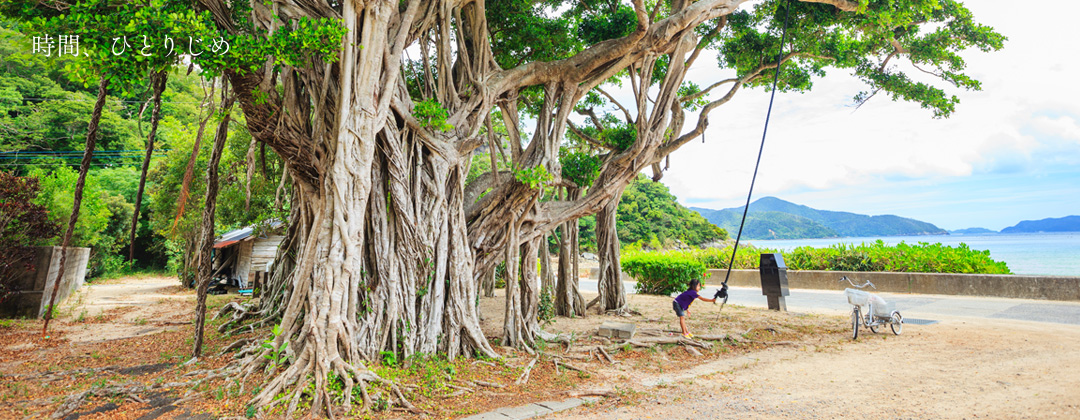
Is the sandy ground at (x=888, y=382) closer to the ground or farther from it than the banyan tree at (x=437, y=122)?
closer to the ground

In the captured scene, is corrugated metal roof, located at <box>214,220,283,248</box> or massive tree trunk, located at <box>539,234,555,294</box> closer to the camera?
massive tree trunk, located at <box>539,234,555,294</box>

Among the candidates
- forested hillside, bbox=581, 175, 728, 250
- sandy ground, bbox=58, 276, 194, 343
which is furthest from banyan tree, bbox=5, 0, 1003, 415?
forested hillside, bbox=581, 175, 728, 250

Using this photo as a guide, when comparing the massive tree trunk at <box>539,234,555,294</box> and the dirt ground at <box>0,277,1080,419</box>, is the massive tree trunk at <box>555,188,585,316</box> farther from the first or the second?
the dirt ground at <box>0,277,1080,419</box>

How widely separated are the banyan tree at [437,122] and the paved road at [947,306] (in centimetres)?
357

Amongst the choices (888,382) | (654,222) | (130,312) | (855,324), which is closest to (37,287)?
(130,312)

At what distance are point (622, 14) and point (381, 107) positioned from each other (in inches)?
185

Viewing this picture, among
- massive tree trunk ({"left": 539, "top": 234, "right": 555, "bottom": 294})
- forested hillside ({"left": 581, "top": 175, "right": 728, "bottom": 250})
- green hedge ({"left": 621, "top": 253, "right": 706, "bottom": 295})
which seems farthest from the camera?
forested hillside ({"left": 581, "top": 175, "right": 728, "bottom": 250})

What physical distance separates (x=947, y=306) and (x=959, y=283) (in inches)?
75.7

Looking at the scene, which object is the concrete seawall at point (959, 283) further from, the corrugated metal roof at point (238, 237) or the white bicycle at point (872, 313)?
the corrugated metal roof at point (238, 237)

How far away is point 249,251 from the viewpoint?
15.4 m

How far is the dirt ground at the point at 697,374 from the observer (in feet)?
12.9

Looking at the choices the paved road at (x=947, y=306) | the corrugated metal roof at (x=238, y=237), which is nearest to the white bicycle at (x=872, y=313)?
the paved road at (x=947, y=306)

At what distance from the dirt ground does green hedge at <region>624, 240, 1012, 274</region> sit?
474 cm

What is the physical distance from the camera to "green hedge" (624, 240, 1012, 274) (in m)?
11.4
